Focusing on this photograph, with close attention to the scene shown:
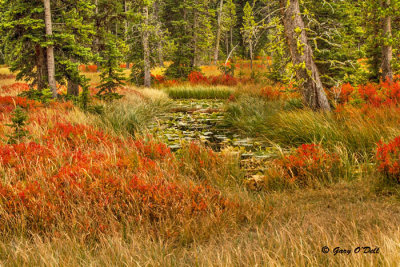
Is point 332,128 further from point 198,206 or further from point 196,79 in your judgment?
point 196,79

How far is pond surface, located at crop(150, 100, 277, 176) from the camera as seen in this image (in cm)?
611

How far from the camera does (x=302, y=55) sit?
730 cm

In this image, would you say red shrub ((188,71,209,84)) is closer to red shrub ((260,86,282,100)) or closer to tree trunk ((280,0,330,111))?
red shrub ((260,86,282,100))

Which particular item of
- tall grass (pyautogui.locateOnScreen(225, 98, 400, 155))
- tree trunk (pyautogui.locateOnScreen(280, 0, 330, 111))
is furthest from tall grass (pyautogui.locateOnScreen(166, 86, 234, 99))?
tree trunk (pyautogui.locateOnScreen(280, 0, 330, 111))

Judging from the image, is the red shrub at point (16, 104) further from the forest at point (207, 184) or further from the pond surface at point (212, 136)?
the pond surface at point (212, 136)

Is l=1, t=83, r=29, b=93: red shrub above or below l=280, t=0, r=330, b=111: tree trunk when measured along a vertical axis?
below


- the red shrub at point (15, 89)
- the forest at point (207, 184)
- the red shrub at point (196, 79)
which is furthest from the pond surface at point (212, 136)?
the red shrub at point (196, 79)

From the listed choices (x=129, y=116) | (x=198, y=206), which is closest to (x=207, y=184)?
(x=198, y=206)

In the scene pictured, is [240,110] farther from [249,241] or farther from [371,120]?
[249,241]

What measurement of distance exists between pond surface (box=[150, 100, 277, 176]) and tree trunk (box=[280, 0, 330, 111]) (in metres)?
1.67

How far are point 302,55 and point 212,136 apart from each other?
2.97 meters

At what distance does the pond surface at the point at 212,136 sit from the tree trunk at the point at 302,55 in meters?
1.67

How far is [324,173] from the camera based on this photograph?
4523 millimetres

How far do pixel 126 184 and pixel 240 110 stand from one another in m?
7.00
